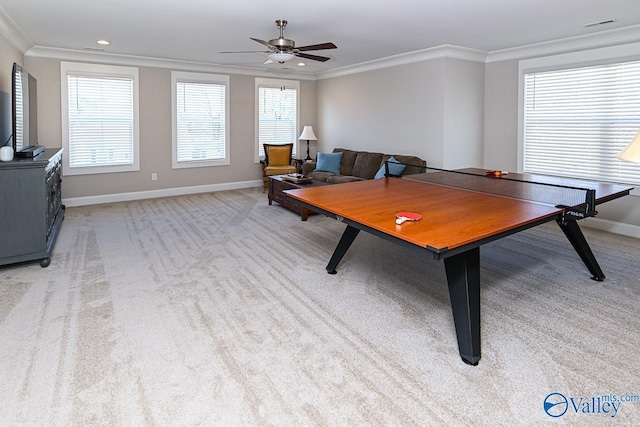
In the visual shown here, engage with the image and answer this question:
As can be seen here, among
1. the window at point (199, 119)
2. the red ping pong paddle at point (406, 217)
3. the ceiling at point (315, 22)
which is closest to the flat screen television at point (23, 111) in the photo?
the ceiling at point (315, 22)

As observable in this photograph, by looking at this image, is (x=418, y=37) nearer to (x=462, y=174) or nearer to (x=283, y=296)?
(x=462, y=174)

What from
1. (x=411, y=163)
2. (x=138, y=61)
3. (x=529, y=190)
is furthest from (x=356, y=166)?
(x=138, y=61)

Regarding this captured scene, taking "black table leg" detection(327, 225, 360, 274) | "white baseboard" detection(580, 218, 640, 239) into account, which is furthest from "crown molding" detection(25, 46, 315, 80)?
"white baseboard" detection(580, 218, 640, 239)

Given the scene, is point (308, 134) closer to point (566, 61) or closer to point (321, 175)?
point (321, 175)

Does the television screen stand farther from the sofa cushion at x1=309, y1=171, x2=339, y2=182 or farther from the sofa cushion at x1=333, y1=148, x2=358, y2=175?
the sofa cushion at x1=333, y1=148, x2=358, y2=175

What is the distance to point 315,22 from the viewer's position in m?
4.50

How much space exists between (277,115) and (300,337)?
6.70 metres

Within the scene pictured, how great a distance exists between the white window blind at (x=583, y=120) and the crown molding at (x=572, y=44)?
263mm

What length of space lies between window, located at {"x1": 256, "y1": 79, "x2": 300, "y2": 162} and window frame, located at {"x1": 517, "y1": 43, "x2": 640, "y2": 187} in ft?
14.7

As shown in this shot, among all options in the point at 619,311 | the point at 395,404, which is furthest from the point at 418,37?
the point at 395,404

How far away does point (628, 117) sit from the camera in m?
4.91

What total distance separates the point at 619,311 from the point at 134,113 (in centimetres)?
705

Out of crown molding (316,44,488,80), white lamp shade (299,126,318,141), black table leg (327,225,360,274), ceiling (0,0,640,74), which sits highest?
crown molding (316,44,488,80)

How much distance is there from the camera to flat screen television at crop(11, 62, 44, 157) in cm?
396
